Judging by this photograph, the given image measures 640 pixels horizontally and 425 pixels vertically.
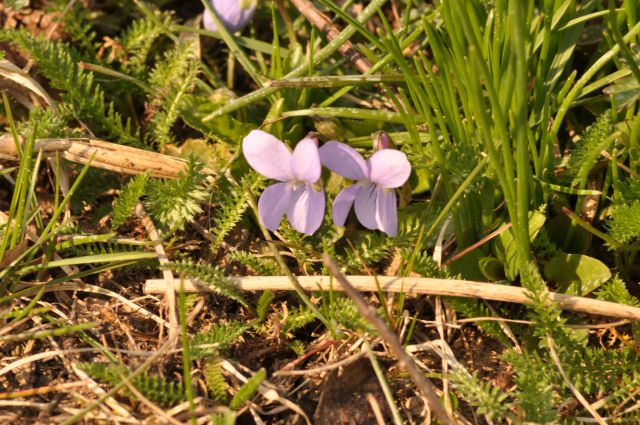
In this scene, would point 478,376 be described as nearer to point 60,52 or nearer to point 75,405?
point 75,405

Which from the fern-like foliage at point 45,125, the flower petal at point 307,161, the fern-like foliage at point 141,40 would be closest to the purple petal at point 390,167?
the flower petal at point 307,161

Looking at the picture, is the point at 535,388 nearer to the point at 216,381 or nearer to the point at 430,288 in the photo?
the point at 430,288

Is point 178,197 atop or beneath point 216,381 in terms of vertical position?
atop

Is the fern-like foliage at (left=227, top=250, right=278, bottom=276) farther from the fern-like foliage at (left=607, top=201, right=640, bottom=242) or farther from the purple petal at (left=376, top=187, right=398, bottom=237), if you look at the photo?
the fern-like foliage at (left=607, top=201, right=640, bottom=242)

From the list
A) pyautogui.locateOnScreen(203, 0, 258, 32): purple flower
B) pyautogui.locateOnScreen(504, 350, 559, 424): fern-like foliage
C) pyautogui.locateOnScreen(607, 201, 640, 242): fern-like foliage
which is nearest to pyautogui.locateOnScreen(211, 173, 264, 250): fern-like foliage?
pyautogui.locateOnScreen(203, 0, 258, 32): purple flower

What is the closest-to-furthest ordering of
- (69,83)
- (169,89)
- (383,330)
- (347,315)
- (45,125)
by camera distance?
(383,330), (347,315), (45,125), (69,83), (169,89)

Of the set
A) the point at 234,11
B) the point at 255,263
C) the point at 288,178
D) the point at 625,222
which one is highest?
the point at 234,11

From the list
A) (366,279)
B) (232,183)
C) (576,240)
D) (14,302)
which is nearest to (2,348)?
(14,302)

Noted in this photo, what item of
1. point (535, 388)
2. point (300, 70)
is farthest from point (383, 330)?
point (300, 70)
